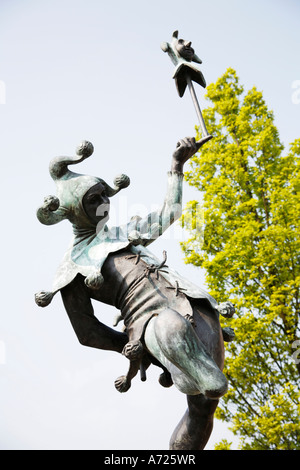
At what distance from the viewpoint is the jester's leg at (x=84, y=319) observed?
11.7 ft

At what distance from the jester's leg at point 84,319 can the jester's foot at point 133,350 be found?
425mm

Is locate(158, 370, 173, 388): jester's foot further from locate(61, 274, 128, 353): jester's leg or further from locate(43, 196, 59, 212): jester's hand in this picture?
locate(43, 196, 59, 212): jester's hand

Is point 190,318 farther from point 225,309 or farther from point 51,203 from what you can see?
point 51,203

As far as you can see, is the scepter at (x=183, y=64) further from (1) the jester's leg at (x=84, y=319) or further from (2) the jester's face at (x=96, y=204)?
(1) the jester's leg at (x=84, y=319)

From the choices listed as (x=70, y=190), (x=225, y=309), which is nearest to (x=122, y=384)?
(x=225, y=309)

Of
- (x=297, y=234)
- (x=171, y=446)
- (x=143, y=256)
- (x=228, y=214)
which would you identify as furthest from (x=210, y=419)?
(x=228, y=214)

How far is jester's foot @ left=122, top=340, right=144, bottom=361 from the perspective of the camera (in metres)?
3.25

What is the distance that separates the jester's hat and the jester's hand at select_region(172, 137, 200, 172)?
1.58 ft

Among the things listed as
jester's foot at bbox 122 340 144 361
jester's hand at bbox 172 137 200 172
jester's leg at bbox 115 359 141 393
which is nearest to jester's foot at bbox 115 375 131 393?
jester's leg at bbox 115 359 141 393

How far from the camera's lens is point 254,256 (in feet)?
32.8

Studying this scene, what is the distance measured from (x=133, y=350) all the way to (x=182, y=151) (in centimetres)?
132

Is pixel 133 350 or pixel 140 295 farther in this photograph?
pixel 140 295
